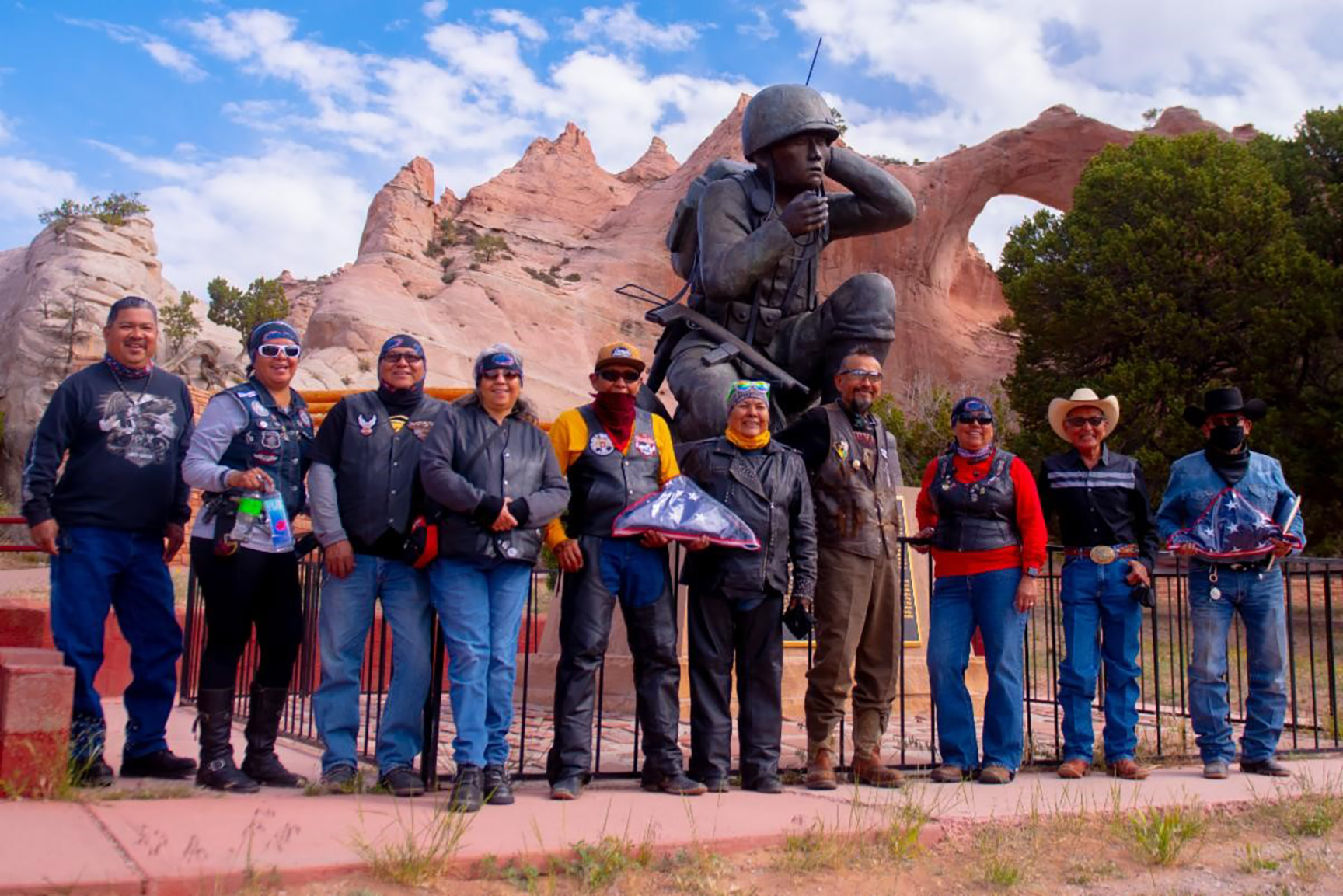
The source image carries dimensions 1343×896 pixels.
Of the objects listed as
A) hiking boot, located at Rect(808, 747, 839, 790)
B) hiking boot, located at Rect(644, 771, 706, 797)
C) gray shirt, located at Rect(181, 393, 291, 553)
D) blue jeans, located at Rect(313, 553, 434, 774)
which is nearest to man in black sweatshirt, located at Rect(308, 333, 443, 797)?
blue jeans, located at Rect(313, 553, 434, 774)

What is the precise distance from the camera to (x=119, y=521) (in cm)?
455

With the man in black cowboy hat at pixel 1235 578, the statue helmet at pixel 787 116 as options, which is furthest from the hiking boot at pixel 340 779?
the man in black cowboy hat at pixel 1235 578

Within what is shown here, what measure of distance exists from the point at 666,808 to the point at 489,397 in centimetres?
176

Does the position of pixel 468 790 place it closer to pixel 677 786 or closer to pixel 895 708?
pixel 677 786

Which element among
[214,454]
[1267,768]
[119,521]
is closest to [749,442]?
[214,454]

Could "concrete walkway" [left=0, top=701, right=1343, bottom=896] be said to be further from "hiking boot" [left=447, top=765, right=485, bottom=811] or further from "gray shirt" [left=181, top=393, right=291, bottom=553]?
"gray shirt" [left=181, top=393, right=291, bottom=553]

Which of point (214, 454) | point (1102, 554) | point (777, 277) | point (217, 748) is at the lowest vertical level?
point (217, 748)

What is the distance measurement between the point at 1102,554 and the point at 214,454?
3.96 metres

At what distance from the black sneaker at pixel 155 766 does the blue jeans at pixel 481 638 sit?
1221 millimetres

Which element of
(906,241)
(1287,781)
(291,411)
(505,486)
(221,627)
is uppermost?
(906,241)

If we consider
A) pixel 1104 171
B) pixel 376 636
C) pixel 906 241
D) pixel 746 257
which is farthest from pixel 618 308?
pixel 746 257

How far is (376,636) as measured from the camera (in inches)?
Answer: 372

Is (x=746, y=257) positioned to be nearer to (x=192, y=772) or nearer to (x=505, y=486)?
(x=505, y=486)

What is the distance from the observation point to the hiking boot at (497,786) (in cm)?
424
